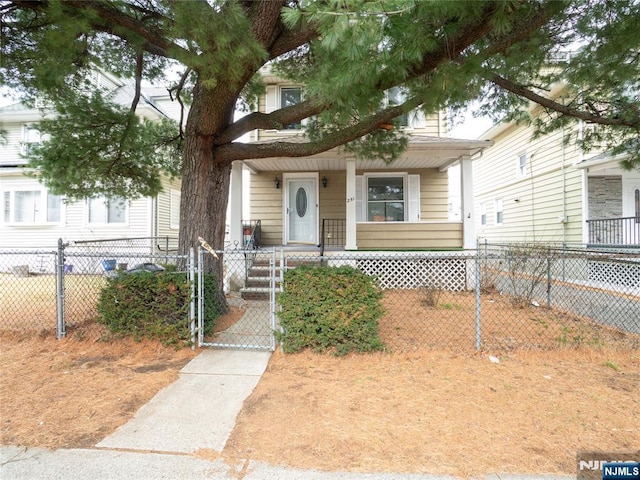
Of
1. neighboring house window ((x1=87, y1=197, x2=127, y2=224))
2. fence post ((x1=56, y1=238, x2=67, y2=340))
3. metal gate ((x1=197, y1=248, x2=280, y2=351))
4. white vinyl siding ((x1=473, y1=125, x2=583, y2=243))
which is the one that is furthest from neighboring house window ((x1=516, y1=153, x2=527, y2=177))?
neighboring house window ((x1=87, y1=197, x2=127, y2=224))

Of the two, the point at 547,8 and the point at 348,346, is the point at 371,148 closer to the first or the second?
the point at 547,8

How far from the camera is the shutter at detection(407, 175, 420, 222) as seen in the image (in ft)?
35.2

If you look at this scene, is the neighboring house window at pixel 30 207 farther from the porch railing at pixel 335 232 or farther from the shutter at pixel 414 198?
the shutter at pixel 414 198

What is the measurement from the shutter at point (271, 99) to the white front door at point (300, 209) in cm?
238

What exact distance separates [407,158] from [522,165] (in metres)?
7.27

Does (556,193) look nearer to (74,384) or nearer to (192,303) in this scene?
(192,303)

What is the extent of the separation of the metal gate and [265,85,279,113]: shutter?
17.7 feet

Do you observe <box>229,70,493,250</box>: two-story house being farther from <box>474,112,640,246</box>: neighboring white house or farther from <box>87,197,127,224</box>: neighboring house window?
<box>87,197,127,224</box>: neighboring house window

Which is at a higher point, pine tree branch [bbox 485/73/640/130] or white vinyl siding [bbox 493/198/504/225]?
pine tree branch [bbox 485/73/640/130]

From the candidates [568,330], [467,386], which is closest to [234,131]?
[467,386]

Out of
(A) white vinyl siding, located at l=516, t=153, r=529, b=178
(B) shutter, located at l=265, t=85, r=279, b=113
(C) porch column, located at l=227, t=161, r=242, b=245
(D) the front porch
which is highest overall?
(B) shutter, located at l=265, t=85, r=279, b=113

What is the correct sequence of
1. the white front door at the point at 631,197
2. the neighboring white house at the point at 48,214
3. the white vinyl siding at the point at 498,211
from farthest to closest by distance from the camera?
the white vinyl siding at the point at 498,211, the neighboring white house at the point at 48,214, the white front door at the point at 631,197

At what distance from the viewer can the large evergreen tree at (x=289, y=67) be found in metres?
3.20

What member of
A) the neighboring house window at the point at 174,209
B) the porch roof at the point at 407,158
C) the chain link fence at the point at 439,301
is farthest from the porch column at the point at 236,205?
the neighboring house window at the point at 174,209
